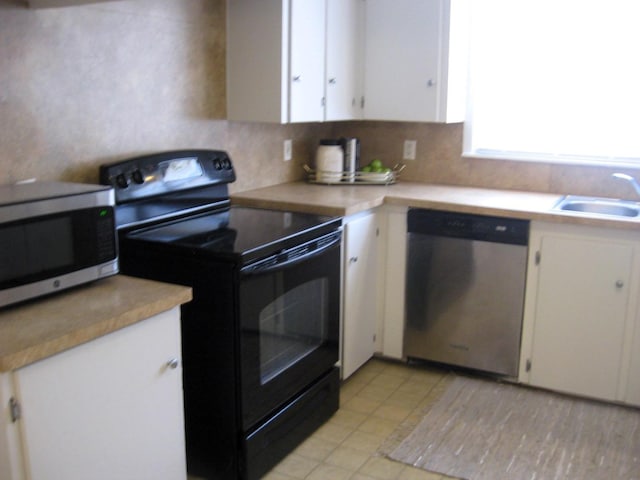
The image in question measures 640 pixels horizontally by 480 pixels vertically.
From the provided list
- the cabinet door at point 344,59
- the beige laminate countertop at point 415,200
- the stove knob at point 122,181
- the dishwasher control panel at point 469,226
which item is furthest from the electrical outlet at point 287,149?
the stove knob at point 122,181

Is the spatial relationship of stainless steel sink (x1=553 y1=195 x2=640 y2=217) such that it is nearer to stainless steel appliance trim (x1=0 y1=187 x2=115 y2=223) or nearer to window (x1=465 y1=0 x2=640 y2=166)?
window (x1=465 y1=0 x2=640 y2=166)

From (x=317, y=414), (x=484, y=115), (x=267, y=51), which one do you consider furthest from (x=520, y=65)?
(x=317, y=414)

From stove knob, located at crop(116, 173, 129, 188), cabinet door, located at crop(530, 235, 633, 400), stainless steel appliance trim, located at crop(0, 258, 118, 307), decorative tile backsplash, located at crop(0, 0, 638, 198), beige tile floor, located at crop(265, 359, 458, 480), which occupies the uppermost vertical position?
decorative tile backsplash, located at crop(0, 0, 638, 198)

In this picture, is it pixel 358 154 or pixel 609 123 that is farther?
pixel 358 154

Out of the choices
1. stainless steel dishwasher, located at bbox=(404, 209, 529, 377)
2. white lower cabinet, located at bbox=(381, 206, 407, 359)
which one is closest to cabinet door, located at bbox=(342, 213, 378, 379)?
white lower cabinet, located at bbox=(381, 206, 407, 359)

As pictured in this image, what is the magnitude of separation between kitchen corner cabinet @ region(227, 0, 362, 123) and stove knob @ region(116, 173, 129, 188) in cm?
78

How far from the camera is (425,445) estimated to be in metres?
2.75

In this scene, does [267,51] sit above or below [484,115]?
above

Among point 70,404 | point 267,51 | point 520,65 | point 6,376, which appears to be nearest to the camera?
point 6,376

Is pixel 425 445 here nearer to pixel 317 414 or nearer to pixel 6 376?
pixel 317 414

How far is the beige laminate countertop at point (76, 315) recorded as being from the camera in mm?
1559

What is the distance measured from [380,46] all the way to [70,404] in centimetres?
260

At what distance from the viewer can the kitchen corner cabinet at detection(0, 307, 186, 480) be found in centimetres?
158

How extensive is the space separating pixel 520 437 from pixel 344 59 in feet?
6.60
